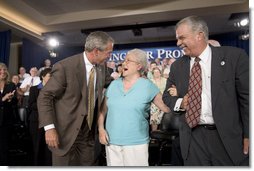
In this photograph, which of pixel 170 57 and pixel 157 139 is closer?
pixel 170 57

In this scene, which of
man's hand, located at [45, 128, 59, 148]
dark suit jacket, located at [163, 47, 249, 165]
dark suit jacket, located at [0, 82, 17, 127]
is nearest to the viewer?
dark suit jacket, located at [163, 47, 249, 165]

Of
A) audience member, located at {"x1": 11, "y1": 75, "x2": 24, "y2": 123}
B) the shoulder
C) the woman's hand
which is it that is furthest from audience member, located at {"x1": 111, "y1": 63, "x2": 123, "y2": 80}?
audience member, located at {"x1": 11, "y1": 75, "x2": 24, "y2": 123}

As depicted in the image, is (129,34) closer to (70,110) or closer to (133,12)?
(133,12)

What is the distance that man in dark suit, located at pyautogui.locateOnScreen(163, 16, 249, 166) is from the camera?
1205 millimetres

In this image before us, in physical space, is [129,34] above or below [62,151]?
above

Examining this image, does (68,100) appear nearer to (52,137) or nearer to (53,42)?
(52,137)

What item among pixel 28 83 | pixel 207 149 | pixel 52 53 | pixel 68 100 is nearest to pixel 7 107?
pixel 28 83

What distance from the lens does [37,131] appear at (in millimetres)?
2281

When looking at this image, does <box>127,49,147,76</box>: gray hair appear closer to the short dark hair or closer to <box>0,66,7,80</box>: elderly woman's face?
the short dark hair

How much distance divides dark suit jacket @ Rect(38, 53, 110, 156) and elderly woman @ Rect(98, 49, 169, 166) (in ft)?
0.55

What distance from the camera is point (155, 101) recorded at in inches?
57.1

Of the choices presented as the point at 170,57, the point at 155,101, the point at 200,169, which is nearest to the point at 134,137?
the point at 155,101

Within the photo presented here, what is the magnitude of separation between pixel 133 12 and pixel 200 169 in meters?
1.12

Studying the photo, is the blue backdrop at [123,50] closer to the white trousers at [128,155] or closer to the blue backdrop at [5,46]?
the blue backdrop at [5,46]
